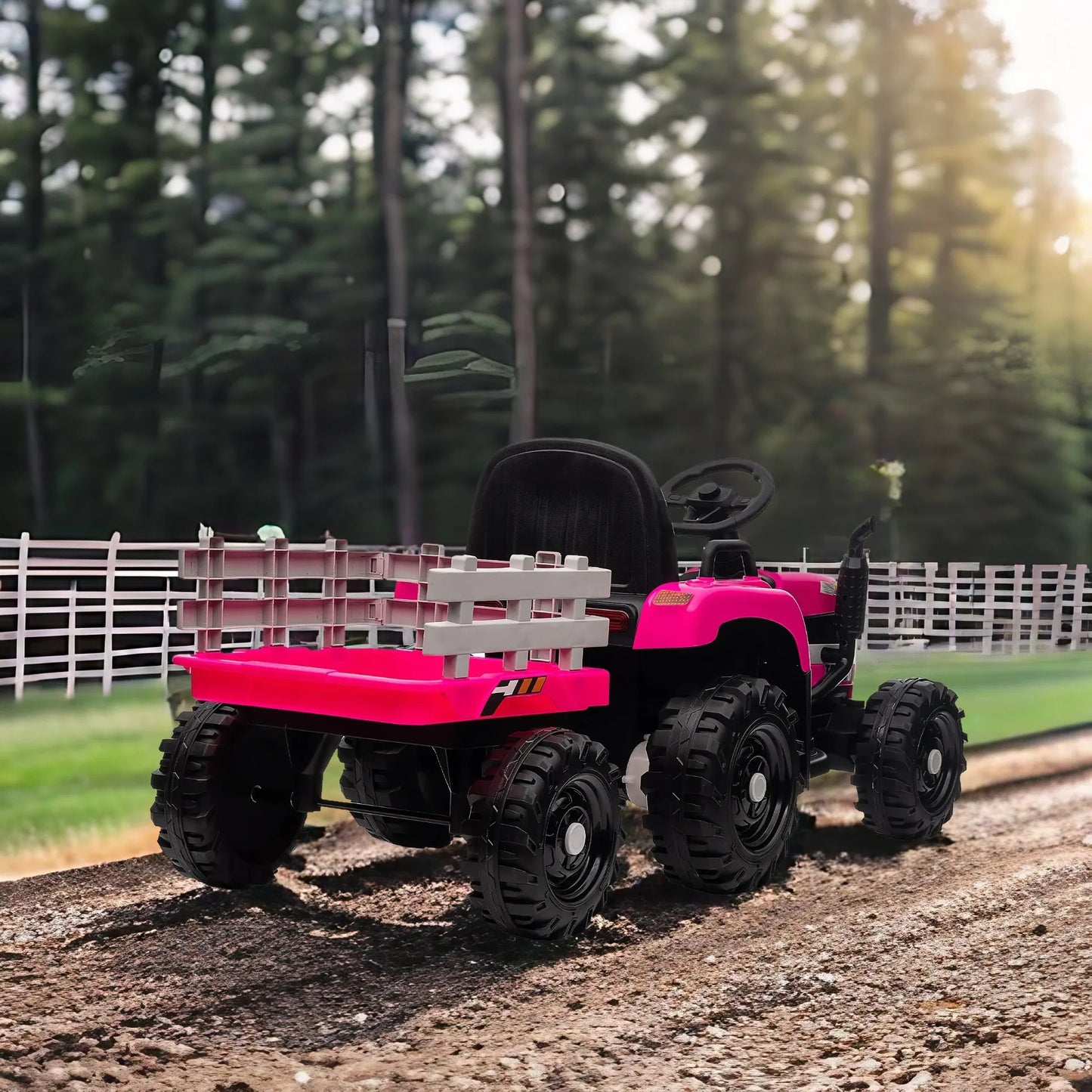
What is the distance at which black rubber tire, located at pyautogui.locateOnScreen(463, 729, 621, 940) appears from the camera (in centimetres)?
464

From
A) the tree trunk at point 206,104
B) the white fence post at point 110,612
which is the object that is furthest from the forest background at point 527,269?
the white fence post at point 110,612

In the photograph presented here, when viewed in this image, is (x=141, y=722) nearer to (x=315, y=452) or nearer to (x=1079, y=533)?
(x=315, y=452)

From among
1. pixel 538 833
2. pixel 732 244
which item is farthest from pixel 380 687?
pixel 732 244

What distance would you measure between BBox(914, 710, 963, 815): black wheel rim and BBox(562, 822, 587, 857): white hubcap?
2.48 meters

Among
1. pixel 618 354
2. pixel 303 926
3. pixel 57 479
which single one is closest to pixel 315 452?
pixel 57 479

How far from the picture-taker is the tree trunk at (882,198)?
23172 millimetres

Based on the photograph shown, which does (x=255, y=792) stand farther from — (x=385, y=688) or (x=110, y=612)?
(x=110, y=612)

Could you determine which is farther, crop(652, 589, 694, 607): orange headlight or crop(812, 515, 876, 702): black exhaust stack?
crop(812, 515, 876, 702): black exhaust stack

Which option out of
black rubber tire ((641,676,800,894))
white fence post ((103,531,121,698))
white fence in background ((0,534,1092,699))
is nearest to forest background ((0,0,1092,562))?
white fence in background ((0,534,1092,699))

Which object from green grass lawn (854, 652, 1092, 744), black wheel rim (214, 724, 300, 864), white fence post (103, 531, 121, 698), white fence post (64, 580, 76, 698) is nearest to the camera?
black wheel rim (214, 724, 300, 864)

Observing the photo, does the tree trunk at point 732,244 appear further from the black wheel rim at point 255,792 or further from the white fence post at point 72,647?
the black wheel rim at point 255,792

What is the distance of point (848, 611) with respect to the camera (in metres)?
6.80

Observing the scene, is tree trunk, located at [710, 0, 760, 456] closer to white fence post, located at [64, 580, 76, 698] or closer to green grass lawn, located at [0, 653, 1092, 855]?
green grass lawn, located at [0, 653, 1092, 855]

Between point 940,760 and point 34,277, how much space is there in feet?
40.0
